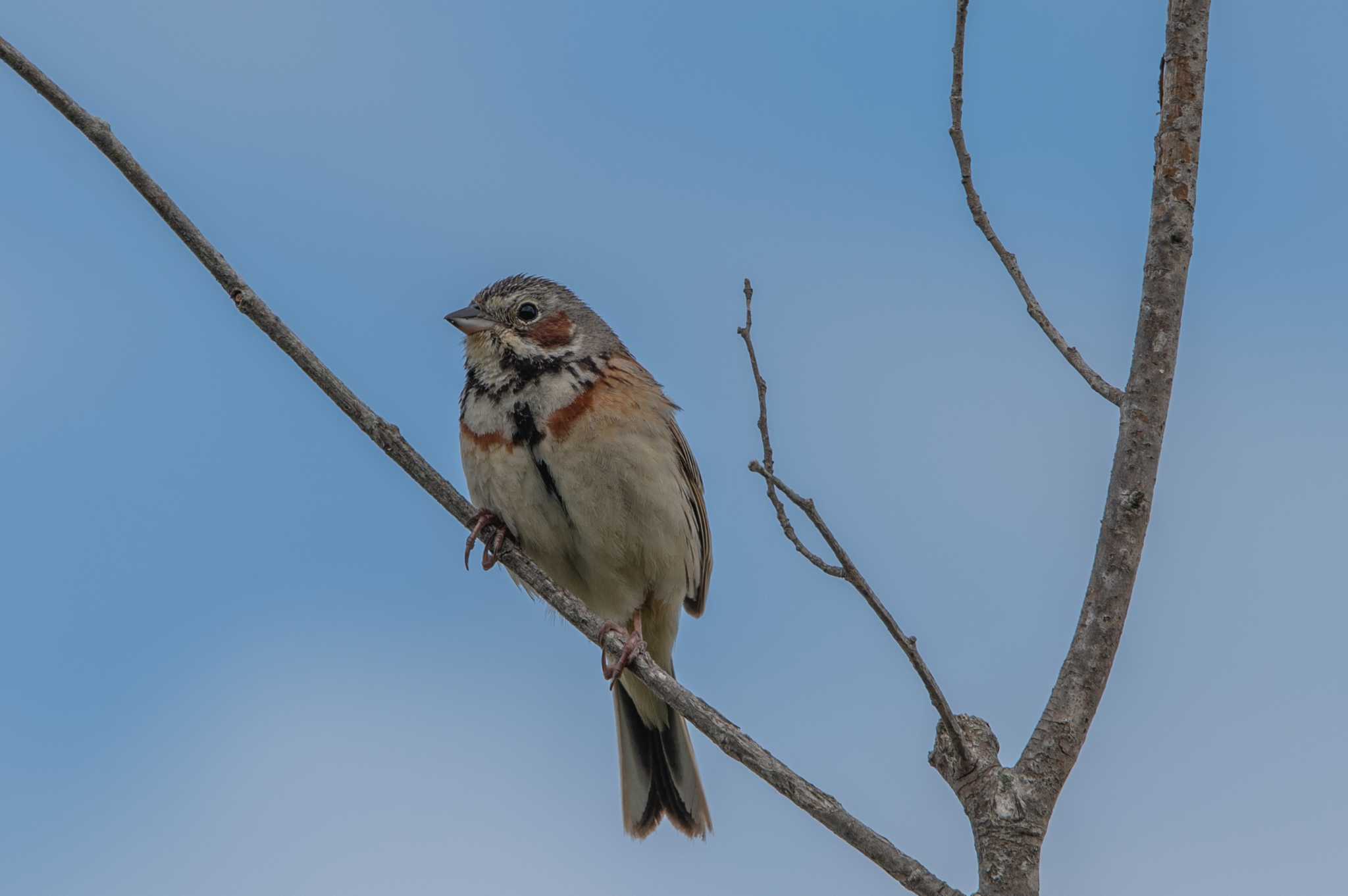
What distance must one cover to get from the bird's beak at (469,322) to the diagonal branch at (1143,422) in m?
3.91

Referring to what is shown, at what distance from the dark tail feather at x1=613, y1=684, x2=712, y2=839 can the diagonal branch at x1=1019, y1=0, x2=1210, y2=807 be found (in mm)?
4101

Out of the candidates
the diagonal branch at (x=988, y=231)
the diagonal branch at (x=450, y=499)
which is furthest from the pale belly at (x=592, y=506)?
the diagonal branch at (x=988, y=231)

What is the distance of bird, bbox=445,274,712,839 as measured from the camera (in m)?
7.31

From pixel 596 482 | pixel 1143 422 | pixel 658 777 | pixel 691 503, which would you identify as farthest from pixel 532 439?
pixel 1143 422

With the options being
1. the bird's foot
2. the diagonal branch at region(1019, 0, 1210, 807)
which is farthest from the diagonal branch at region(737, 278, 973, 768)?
the bird's foot

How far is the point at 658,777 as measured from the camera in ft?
28.0

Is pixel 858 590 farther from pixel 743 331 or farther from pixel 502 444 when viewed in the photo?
pixel 502 444

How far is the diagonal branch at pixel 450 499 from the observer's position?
14.3 feet

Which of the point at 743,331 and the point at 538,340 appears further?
the point at 538,340

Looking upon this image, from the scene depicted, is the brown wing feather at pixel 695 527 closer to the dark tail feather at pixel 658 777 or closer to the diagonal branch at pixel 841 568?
the dark tail feather at pixel 658 777

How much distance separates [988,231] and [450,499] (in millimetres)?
2321

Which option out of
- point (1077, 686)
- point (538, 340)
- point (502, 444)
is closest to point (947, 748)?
point (1077, 686)

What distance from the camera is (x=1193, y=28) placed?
15.8 feet

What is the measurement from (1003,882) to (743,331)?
2002mm
